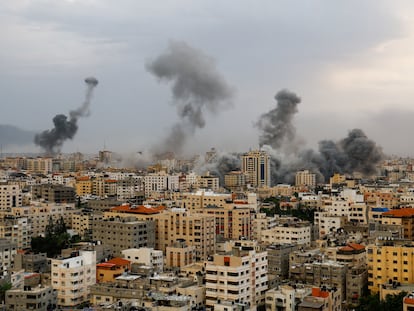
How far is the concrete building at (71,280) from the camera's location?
14461 mm

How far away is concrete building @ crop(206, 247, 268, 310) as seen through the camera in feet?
43.1

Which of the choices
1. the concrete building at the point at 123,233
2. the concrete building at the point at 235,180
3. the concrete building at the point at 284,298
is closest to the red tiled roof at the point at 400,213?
the concrete building at the point at 123,233

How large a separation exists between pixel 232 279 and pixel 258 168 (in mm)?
36533

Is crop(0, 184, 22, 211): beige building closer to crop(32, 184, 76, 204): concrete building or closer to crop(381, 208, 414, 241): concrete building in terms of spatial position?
crop(32, 184, 76, 204): concrete building

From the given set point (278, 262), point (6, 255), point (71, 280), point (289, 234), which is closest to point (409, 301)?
point (278, 262)

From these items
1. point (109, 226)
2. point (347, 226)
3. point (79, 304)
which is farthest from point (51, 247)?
point (347, 226)

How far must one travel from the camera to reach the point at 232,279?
1312 cm

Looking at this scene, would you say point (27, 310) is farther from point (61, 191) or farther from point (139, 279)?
point (61, 191)

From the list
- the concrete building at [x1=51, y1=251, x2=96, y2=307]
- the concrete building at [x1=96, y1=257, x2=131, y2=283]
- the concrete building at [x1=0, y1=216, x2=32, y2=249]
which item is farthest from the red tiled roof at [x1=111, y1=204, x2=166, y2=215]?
the concrete building at [x1=51, y1=251, x2=96, y2=307]

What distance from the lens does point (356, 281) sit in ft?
49.1

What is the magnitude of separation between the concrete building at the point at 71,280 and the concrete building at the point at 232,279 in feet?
10.3

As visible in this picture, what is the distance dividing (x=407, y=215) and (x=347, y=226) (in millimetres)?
2210

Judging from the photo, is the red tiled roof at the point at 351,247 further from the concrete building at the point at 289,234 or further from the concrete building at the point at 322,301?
the concrete building at the point at 289,234

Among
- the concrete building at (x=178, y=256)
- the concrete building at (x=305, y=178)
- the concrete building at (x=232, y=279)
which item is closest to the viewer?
the concrete building at (x=232, y=279)
